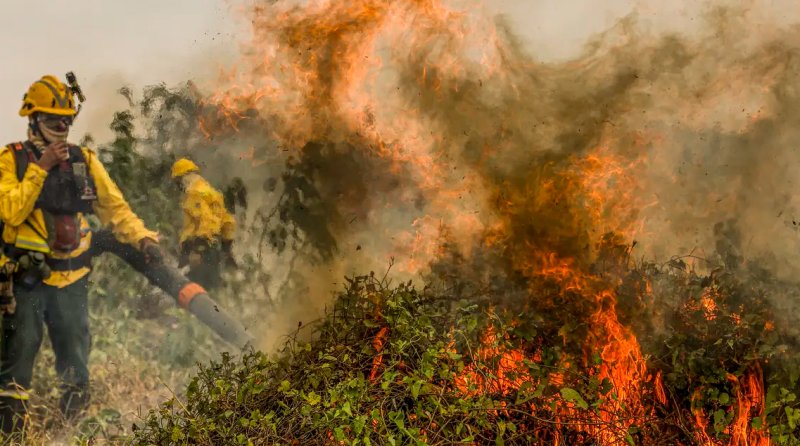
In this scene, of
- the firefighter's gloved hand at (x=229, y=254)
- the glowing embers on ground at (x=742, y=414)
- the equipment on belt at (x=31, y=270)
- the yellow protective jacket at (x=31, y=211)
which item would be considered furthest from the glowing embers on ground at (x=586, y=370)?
the equipment on belt at (x=31, y=270)

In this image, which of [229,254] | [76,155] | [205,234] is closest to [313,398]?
[229,254]

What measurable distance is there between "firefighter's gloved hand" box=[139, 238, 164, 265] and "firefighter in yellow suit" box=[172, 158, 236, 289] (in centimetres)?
29

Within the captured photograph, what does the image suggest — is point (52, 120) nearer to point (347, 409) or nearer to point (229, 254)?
point (229, 254)

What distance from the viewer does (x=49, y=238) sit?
11.6 m

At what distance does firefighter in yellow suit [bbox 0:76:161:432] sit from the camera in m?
11.5

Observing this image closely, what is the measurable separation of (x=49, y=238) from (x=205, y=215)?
76.5 inches

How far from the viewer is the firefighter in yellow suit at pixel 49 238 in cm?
1152

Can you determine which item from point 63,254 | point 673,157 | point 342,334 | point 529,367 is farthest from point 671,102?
point 63,254

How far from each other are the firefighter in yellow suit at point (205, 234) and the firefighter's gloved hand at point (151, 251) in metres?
0.29

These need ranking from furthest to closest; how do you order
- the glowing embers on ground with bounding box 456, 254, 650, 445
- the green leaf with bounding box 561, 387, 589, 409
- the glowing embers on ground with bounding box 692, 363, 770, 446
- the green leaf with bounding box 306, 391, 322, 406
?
the glowing embers on ground with bounding box 692, 363, 770, 446 < the glowing embers on ground with bounding box 456, 254, 650, 445 < the green leaf with bounding box 306, 391, 322, 406 < the green leaf with bounding box 561, 387, 589, 409

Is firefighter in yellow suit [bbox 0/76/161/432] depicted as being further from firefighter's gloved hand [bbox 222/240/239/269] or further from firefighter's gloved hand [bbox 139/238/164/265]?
firefighter's gloved hand [bbox 222/240/239/269]

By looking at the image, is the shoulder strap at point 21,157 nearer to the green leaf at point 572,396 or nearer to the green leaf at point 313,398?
the green leaf at point 313,398

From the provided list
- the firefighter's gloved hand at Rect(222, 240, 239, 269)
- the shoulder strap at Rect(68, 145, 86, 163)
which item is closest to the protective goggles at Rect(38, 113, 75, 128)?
the shoulder strap at Rect(68, 145, 86, 163)

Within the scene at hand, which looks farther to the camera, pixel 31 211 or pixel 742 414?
pixel 31 211
